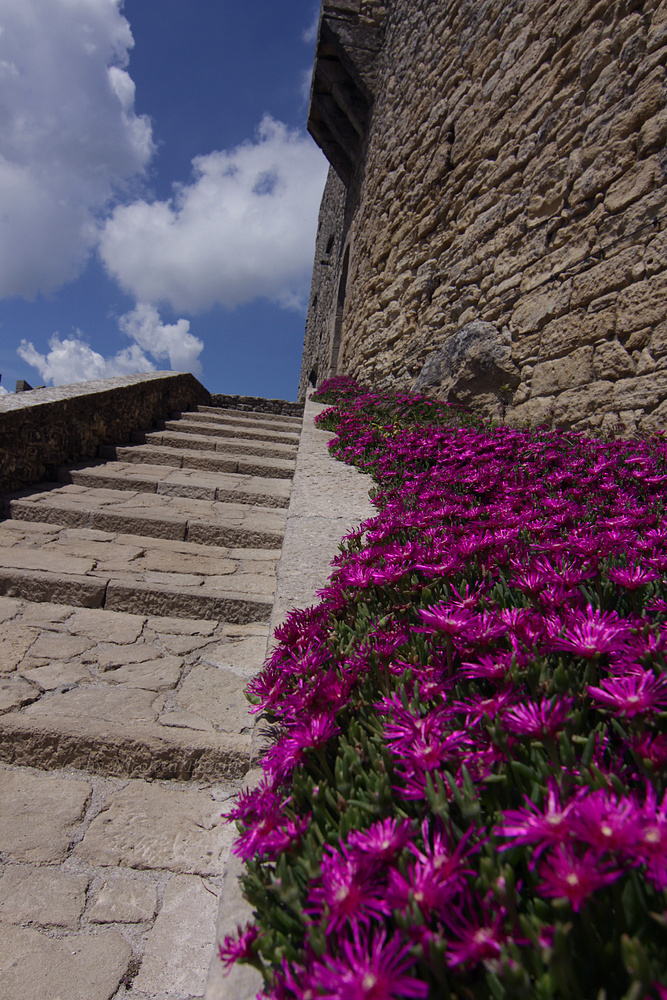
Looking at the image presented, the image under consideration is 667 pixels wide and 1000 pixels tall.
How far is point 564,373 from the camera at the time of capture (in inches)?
169

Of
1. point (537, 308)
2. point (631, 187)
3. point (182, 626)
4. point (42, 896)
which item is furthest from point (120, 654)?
point (631, 187)

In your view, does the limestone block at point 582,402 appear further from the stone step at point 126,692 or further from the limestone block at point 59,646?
the limestone block at point 59,646

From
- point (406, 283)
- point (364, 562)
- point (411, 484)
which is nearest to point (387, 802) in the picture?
point (364, 562)

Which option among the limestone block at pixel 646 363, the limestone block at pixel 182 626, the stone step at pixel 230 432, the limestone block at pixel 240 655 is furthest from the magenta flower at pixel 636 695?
→ the stone step at pixel 230 432

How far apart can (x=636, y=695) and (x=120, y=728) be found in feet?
5.52

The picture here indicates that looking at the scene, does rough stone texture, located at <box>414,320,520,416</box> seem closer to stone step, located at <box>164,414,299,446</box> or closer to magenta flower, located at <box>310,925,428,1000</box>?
stone step, located at <box>164,414,299,446</box>

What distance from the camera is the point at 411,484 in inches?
115

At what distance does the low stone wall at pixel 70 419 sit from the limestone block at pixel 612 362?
4434 mm

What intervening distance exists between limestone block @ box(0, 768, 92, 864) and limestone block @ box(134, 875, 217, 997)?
37cm

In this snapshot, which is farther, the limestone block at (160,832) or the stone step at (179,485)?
the stone step at (179,485)

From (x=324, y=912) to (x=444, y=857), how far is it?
0.55 ft

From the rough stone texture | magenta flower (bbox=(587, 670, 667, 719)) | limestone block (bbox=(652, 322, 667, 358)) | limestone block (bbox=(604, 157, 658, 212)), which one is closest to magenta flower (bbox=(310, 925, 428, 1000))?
magenta flower (bbox=(587, 670, 667, 719))

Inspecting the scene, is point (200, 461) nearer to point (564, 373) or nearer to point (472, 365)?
point (472, 365)

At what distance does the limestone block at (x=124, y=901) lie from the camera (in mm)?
1346
